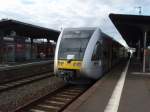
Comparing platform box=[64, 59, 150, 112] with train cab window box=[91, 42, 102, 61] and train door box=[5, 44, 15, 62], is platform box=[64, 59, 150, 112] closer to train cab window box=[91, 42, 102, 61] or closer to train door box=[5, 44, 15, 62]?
train cab window box=[91, 42, 102, 61]

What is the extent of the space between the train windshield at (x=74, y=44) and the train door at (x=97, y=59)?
22.5 inches

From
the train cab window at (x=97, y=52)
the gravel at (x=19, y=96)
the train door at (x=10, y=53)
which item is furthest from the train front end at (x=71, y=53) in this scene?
the train door at (x=10, y=53)

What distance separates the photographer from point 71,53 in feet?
45.5

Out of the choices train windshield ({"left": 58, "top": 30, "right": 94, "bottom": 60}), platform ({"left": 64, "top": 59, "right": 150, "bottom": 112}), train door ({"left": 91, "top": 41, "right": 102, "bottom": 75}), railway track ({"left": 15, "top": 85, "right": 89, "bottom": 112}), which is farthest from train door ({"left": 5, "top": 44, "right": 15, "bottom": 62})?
platform ({"left": 64, "top": 59, "right": 150, "bottom": 112})

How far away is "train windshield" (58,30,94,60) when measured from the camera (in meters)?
13.7

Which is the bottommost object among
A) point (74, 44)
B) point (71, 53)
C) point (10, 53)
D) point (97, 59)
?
point (97, 59)

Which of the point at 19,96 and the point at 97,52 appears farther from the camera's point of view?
the point at 97,52

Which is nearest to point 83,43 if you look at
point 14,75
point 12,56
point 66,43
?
point 66,43

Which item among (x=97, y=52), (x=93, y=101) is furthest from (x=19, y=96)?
(x=97, y=52)

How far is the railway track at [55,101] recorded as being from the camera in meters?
9.43

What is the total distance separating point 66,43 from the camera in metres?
14.4

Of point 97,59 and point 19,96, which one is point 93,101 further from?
point 97,59

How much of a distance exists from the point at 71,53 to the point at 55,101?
350cm

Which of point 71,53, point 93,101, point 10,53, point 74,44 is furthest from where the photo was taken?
point 10,53
